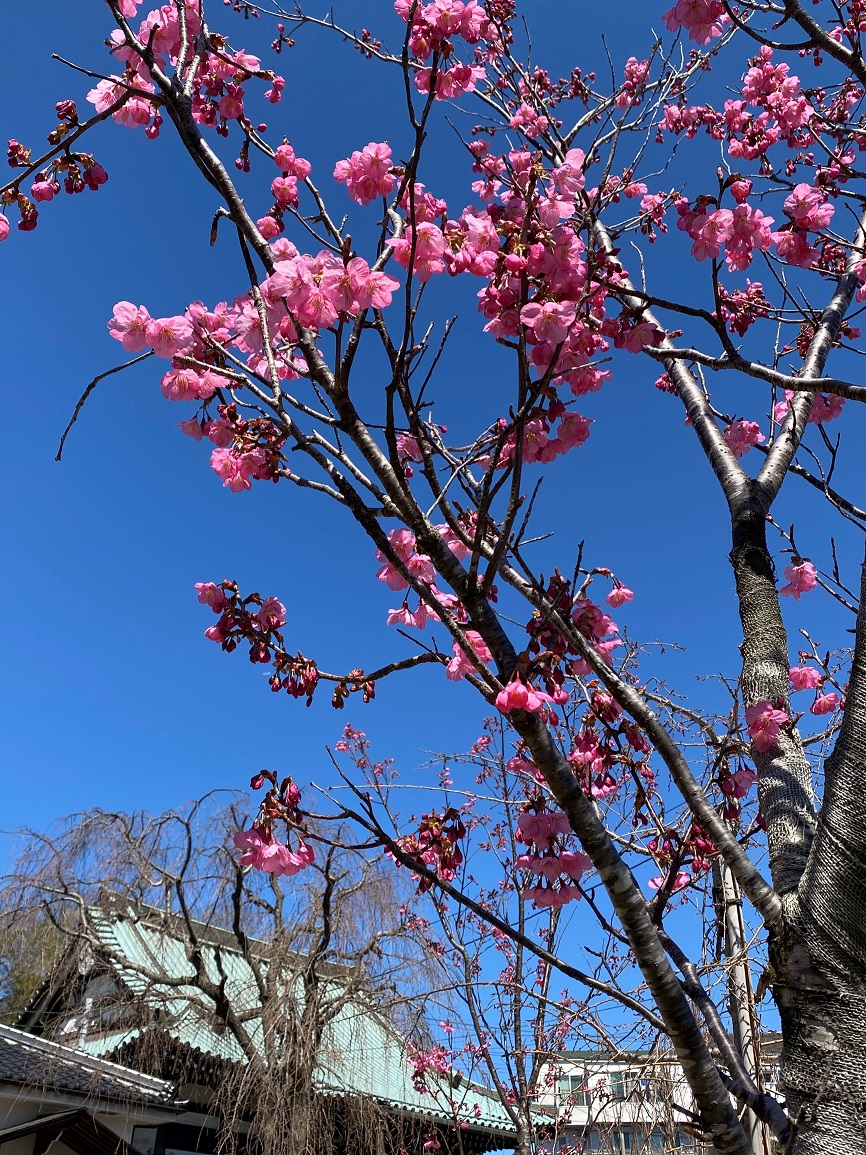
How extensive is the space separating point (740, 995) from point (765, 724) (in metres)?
0.87

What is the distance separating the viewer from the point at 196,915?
6.77 metres

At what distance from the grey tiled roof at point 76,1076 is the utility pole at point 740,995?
5.48 meters

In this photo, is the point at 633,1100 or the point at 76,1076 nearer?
the point at 633,1100

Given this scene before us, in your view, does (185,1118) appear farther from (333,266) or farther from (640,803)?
(333,266)

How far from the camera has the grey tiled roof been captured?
606 centimetres

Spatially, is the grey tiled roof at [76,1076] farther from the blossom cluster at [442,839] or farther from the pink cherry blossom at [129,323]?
the pink cherry blossom at [129,323]

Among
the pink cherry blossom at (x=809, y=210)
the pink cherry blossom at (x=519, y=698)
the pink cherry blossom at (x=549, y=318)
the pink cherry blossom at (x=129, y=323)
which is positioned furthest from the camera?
the pink cherry blossom at (x=809, y=210)

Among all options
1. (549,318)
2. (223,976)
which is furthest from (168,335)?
(223,976)

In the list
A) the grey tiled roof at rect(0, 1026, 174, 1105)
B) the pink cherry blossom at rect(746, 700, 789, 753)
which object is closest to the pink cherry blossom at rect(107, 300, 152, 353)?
the pink cherry blossom at rect(746, 700, 789, 753)

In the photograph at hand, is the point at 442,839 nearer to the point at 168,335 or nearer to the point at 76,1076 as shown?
the point at 168,335

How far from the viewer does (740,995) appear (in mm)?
2406

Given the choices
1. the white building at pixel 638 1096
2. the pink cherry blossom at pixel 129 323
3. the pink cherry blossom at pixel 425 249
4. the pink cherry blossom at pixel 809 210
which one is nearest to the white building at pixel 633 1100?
the white building at pixel 638 1096

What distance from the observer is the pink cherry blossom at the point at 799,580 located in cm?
325

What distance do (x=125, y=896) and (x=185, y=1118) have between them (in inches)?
92.1
